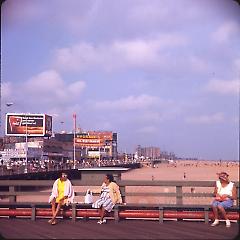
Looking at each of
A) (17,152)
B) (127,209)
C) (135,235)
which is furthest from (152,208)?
(17,152)

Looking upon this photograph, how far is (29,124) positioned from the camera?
94750 millimetres

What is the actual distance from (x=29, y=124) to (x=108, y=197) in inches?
3462

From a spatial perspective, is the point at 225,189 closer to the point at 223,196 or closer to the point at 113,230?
the point at 223,196

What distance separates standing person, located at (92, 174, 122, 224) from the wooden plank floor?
290mm

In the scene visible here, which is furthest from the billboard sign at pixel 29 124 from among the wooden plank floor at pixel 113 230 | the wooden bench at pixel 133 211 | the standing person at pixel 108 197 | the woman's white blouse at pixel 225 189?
the woman's white blouse at pixel 225 189

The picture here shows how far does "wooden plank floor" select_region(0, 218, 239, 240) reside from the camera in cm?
724

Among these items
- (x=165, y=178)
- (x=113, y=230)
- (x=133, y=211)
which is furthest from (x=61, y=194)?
(x=165, y=178)

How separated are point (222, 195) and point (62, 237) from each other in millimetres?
3175

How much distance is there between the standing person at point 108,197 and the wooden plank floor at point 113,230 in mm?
290

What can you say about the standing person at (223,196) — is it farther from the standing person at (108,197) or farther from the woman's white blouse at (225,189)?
the standing person at (108,197)

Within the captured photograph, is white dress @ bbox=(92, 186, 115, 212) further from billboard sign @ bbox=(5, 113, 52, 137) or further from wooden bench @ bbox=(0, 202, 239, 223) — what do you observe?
billboard sign @ bbox=(5, 113, 52, 137)

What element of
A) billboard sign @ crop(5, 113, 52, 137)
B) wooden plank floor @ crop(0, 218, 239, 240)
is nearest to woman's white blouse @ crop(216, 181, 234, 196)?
wooden plank floor @ crop(0, 218, 239, 240)

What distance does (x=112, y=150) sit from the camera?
530ft

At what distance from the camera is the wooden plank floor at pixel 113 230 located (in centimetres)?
724
